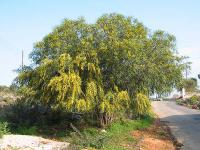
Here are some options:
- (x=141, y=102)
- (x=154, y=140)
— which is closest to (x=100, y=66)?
(x=141, y=102)

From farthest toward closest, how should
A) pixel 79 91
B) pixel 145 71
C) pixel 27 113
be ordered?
pixel 27 113 < pixel 145 71 < pixel 79 91

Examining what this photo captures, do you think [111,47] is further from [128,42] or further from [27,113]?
[27,113]

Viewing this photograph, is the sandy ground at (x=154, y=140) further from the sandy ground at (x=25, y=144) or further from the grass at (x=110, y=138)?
the sandy ground at (x=25, y=144)

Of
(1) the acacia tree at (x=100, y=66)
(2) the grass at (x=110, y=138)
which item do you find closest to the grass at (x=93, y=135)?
(2) the grass at (x=110, y=138)

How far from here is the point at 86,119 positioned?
2525 centimetres

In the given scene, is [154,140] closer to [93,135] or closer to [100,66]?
[93,135]

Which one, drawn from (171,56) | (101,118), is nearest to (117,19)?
(171,56)

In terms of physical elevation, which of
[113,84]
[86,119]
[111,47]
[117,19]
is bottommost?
[86,119]

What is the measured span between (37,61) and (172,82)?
684cm

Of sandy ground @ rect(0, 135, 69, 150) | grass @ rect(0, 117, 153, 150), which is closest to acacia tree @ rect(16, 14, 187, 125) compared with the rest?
grass @ rect(0, 117, 153, 150)

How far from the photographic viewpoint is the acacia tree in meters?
21.3

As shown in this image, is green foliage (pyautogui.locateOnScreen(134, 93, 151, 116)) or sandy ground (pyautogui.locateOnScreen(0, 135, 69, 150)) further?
green foliage (pyautogui.locateOnScreen(134, 93, 151, 116))

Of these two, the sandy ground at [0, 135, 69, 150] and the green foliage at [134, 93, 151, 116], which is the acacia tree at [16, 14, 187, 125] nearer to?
the green foliage at [134, 93, 151, 116]

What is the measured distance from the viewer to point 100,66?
22.6 meters
